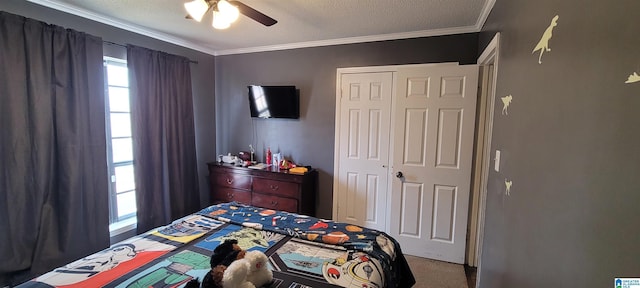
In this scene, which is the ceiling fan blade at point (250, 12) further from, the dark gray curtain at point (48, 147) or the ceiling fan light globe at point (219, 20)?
the dark gray curtain at point (48, 147)

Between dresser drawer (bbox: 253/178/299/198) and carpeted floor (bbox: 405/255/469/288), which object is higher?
dresser drawer (bbox: 253/178/299/198)

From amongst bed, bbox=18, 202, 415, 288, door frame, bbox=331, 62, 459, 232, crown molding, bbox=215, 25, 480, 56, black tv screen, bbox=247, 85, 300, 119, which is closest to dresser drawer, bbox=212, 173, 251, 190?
black tv screen, bbox=247, 85, 300, 119

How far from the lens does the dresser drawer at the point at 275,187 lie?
10.2 ft

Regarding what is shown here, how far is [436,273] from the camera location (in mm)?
2488

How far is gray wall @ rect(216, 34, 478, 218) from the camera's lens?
280 centimetres

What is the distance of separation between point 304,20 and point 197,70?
1825 millimetres

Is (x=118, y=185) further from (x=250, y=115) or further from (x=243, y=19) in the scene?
(x=243, y=19)

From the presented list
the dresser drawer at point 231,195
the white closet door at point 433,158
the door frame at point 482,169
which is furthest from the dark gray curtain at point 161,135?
the door frame at point 482,169

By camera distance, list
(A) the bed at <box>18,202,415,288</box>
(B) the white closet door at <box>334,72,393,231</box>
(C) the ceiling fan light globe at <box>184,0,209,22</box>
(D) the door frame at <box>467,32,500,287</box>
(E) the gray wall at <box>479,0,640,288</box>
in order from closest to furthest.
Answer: (E) the gray wall at <box>479,0,640,288</box>, (A) the bed at <box>18,202,415,288</box>, (C) the ceiling fan light globe at <box>184,0,209,22</box>, (D) the door frame at <box>467,32,500,287</box>, (B) the white closet door at <box>334,72,393,231</box>

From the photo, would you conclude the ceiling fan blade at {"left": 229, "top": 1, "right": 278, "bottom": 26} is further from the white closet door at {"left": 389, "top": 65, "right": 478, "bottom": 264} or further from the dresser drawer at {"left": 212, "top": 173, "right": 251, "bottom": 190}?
the dresser drawer at {"left": 212, "top": 173, "right": 251, "bottom": 190}

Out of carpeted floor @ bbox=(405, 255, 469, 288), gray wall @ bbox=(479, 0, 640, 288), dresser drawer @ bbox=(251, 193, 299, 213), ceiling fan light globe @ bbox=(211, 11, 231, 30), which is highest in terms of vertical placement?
ceiling fan light globe @ bbox=(211, 11, 231, 30)

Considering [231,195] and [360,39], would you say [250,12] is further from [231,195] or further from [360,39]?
[231,195]

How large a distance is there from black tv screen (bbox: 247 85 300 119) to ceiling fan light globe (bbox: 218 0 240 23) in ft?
5.07

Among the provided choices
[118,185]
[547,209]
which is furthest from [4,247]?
[547,209]
